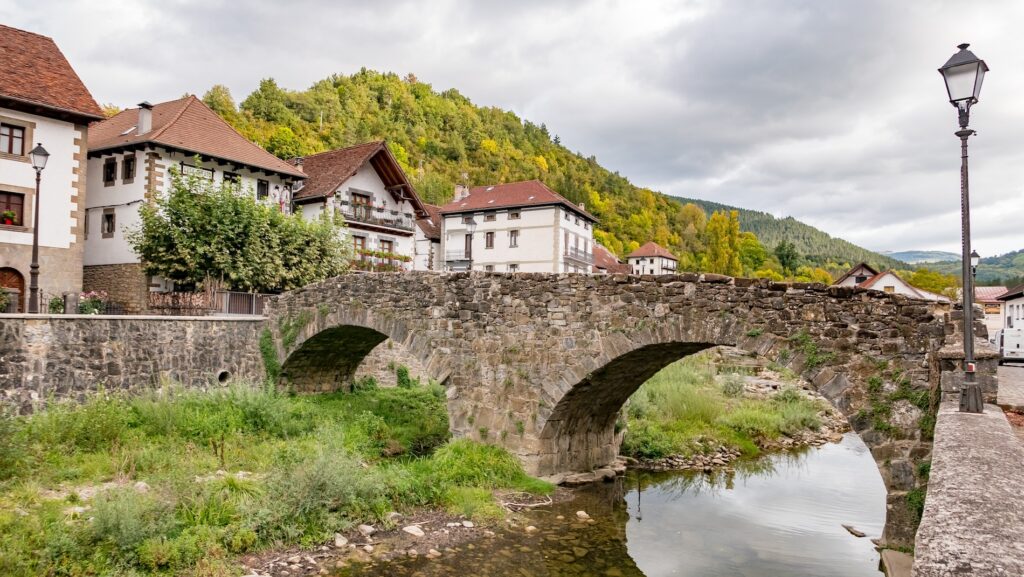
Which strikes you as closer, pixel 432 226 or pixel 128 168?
pixel 128 168

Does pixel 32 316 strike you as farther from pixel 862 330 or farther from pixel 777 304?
pixel 862 330

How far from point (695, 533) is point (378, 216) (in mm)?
23720

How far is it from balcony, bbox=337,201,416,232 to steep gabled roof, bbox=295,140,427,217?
2.88 feet

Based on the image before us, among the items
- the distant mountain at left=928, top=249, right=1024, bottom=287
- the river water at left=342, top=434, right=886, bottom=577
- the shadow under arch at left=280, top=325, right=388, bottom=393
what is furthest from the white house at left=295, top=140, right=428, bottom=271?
the distant mountain at left=928, top=249, right=1024, bottom=287

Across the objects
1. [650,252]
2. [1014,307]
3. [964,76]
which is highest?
[650,252]

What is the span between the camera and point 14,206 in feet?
64.7

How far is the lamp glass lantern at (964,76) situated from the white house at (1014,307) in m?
38.7

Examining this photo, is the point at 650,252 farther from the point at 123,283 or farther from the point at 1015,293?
the point at 123,283

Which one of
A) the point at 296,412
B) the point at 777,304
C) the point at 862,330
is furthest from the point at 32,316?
the point at 862,330

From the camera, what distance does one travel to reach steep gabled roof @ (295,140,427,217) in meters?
29.3

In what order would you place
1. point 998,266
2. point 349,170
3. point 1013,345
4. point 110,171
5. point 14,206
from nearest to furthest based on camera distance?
point 14,206 < point 110,171 < point 1013,345 < point 349,170 < point 998,266

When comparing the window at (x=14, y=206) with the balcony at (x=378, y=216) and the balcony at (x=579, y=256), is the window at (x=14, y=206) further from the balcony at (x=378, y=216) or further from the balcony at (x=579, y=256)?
the balcony at (x=579, y=256)

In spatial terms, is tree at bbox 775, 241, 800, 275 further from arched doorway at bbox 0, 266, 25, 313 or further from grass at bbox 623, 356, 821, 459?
arched doorway at bbox 0, 266, 25, 313

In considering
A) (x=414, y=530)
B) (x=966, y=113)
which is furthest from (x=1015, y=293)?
(x=414, y=530)
